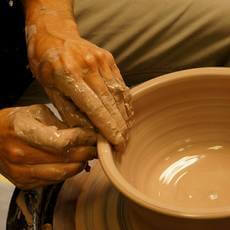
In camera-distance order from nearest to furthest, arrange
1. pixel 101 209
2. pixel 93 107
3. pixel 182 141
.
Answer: pixel 93 107, pixel 101 209, pixel 182 141

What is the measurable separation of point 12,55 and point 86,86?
52cm

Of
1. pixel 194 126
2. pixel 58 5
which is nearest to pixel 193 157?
pixel 194 126

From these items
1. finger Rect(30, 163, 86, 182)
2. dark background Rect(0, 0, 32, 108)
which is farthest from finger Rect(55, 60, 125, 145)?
dark background Rect(0, 0, 32, 108)

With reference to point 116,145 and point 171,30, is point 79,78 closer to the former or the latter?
point 116,145

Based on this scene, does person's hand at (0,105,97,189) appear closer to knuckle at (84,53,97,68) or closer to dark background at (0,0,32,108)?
knuckle at (84,53,97,68)

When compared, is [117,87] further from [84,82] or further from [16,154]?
[16,154]

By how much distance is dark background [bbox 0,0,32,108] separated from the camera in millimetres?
1285

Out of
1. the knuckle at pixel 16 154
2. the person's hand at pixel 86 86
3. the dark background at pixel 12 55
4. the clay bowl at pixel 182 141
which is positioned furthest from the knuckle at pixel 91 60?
the dark background at pixel 12 55

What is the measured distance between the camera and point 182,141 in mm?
1093

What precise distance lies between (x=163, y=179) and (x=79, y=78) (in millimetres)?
335

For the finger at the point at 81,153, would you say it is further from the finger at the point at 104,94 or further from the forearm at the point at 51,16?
the forearm at the point at 51,16

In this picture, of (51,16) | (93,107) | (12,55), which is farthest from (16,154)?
(12,55)

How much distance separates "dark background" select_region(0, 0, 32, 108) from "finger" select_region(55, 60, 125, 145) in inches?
19.1

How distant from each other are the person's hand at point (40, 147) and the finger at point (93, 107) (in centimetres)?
4
